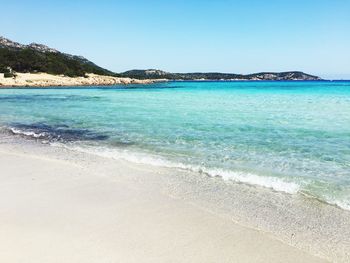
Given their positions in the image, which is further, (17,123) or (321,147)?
(17,123)

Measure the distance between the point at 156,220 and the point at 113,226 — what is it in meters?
0.61

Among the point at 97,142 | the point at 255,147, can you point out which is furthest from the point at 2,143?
the point at 255,147

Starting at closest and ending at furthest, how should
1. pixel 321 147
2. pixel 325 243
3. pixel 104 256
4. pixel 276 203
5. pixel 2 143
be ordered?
pixel 104 256 → pixel 325 243 → pixel 276 203 → pixel 321 147 → pixel 2 143

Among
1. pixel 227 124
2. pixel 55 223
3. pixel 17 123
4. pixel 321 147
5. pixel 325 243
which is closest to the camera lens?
pixel 325 243

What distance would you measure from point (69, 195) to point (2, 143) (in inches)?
266

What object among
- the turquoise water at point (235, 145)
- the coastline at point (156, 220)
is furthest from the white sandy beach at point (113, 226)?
the turquoise water at point (235, 145)

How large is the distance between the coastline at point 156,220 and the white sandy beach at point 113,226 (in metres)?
0.01

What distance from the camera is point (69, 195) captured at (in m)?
6.40

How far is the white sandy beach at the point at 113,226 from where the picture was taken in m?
4.16

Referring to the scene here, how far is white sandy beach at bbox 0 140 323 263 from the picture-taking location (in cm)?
416

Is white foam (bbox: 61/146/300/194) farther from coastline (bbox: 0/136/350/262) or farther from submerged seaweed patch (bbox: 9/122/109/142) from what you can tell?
submerged seaweed patch (bbox: 9/122/109/142)

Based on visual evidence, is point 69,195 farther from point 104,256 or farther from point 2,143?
point 2,143

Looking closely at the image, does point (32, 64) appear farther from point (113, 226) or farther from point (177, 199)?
point (113, 226)

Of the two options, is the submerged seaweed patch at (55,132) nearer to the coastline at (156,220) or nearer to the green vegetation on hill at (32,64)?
the coastline at (156,220)
